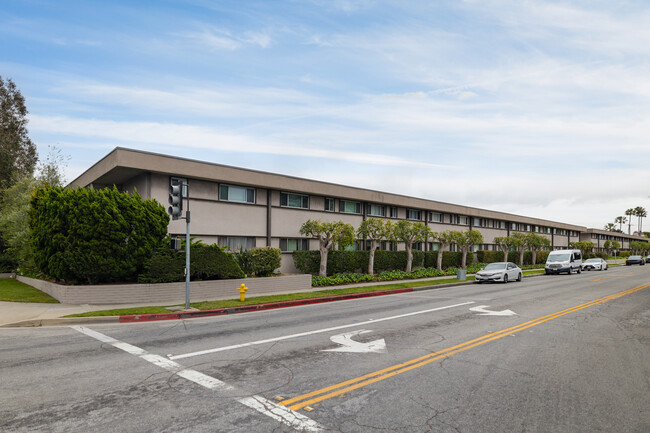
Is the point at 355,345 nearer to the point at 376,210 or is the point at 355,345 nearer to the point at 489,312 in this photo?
the point at 489,312

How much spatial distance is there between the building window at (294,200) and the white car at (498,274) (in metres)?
12.7

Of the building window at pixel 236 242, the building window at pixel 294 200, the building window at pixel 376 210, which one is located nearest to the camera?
the building window at pixel 236 242

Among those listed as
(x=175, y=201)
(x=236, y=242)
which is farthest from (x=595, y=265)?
(x=175, y=201)

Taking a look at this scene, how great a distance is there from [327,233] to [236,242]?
5.35m

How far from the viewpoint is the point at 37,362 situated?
7.56 metres

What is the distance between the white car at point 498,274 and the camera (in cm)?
2738

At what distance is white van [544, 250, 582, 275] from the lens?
119 ft

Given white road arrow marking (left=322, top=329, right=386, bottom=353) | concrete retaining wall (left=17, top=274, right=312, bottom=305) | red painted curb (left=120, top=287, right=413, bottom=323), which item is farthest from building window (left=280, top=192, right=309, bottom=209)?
white road arrow marking (left=322, top=329, right=386, bottom=353)

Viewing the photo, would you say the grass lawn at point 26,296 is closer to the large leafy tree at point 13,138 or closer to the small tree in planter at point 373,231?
the small tree in planter at point 373,231

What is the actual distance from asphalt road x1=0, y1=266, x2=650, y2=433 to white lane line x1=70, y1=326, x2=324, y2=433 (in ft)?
0.09

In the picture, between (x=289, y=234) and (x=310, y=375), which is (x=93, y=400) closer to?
(x=310, y=375)

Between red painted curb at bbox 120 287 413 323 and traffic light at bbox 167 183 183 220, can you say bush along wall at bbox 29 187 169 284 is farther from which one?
red painted curb at bbox 120 287 413 323

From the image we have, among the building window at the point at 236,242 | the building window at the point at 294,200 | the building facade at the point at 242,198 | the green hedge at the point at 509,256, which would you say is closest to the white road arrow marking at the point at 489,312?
the building window at the point at 236,242

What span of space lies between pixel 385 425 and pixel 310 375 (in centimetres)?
213
